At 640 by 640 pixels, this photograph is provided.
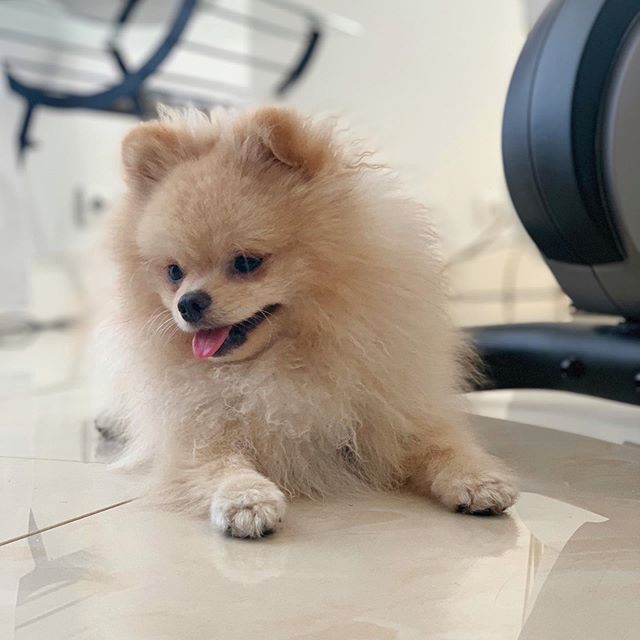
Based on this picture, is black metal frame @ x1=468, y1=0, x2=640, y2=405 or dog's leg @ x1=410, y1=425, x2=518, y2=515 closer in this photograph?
dog's leg @ x1=410, y1=425, x2=518, y2=515

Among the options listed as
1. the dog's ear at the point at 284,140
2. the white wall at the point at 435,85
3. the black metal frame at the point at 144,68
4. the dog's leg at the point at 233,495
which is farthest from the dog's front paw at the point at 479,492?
the white wall at the point at 435,85

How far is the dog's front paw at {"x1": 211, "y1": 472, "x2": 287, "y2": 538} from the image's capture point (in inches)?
34.4

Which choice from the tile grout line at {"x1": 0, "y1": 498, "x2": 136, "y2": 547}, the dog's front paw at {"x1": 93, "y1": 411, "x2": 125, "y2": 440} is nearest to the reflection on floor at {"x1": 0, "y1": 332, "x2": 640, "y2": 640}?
the tile grout line at {"x1": 0, "y1": 498, "x2": 136, "y2": 547}

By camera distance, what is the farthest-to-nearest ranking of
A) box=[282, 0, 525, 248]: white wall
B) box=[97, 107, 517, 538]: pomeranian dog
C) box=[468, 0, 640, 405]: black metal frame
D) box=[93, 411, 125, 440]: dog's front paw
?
box=[282, 0, 525, 248]: white wall → box=[93, 411, 125, 440]: dog's front paw → box=[468, 0, 640, 405]: black metal frame → box=[97, 107, 517, 538]: pomeranian dog

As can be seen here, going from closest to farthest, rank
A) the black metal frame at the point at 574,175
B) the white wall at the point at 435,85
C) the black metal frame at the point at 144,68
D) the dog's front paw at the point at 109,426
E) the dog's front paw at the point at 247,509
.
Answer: the dog's front paw at the point at 247,509
the black metal frame at the point at 574,175
the dog's front paw at the point at 109,426
the black metal frame at the point at 144,68
the white wall at the point at 435,85

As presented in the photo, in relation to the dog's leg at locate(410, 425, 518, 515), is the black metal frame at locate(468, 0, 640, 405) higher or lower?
higher

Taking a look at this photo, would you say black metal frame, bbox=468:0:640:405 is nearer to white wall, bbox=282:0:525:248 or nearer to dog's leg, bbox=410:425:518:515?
dog's leg, bbox=410:425:518:515

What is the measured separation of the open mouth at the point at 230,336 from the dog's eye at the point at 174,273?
3.2 inches

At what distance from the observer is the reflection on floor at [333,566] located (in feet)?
2.22

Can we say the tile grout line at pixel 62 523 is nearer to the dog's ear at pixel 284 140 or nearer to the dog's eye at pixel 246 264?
the dog's eye at pixel 246 264

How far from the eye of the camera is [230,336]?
39.8 inches

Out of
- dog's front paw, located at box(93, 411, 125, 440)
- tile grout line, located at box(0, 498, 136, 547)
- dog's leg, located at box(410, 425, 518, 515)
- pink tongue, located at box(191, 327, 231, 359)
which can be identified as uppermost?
pink tongue, located at box(191, 327, 231, 359)

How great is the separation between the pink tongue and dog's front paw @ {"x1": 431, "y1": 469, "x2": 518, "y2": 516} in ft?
1.02

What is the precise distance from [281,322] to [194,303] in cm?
12
